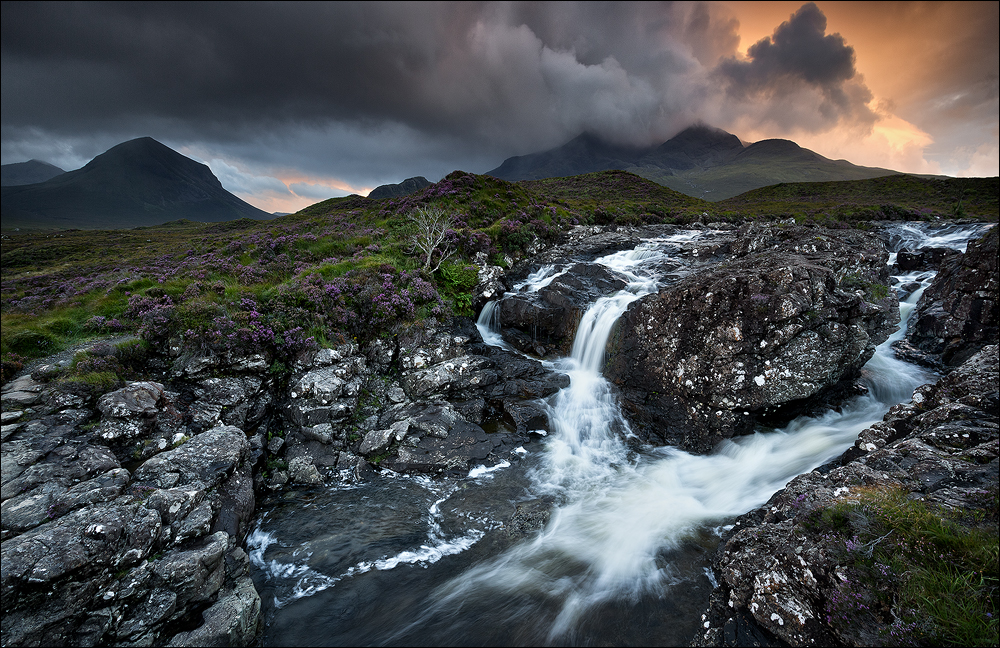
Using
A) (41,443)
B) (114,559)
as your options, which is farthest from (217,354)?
(114,559)

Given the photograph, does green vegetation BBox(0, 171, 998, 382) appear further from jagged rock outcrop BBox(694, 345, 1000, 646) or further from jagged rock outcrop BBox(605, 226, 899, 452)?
jagged rock outcrop BBox(694, 345, 1000, 646)

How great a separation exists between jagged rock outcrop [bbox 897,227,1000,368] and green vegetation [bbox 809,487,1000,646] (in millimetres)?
12899

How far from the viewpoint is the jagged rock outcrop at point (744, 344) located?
419 inches

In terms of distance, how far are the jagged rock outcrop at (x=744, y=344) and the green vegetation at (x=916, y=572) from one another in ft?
20.0

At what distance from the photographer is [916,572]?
423cm

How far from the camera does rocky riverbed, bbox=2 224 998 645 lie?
5.59 meters

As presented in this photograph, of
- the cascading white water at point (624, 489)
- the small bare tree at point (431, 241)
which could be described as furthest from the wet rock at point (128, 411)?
the small bare tree at point (431, 241)

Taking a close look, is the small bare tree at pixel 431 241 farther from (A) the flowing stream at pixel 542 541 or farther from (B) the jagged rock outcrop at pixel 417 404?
(A) the flowing stream at pixel 542 541

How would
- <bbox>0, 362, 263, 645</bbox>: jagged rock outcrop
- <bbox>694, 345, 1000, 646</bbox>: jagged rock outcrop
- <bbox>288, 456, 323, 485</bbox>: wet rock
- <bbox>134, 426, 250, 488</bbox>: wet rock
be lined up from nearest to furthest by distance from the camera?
<bbox>694, 345, 1000, 646</bbox>: jagged rock outcrop → <bbox>0, 362, 263, 645</bbox>: jagged rock outcrop → <bbox>134, 426, 250, 488</bbox>: wet rock → <bbox>288, 456, 323, 485</bbox>: wet rock

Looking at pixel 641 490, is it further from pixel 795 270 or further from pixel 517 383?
pixel 795 270

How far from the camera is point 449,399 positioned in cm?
1367


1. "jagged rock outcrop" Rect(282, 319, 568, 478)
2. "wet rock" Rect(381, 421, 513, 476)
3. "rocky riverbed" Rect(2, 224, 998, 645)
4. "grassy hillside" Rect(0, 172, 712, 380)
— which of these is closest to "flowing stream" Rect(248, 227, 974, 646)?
"wet rock" Rect(381, 421, 513, 476)

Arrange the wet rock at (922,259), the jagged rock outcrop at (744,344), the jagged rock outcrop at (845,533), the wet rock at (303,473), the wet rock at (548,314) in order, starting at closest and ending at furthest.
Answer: the jagged rock outcrop at (845,533), the wet rock at (303,473), the jagged rock outcrop at (744,344), the wet rock at (548,314), the wet rock at (922,259)

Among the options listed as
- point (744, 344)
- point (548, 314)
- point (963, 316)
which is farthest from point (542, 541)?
point (963, 316)
